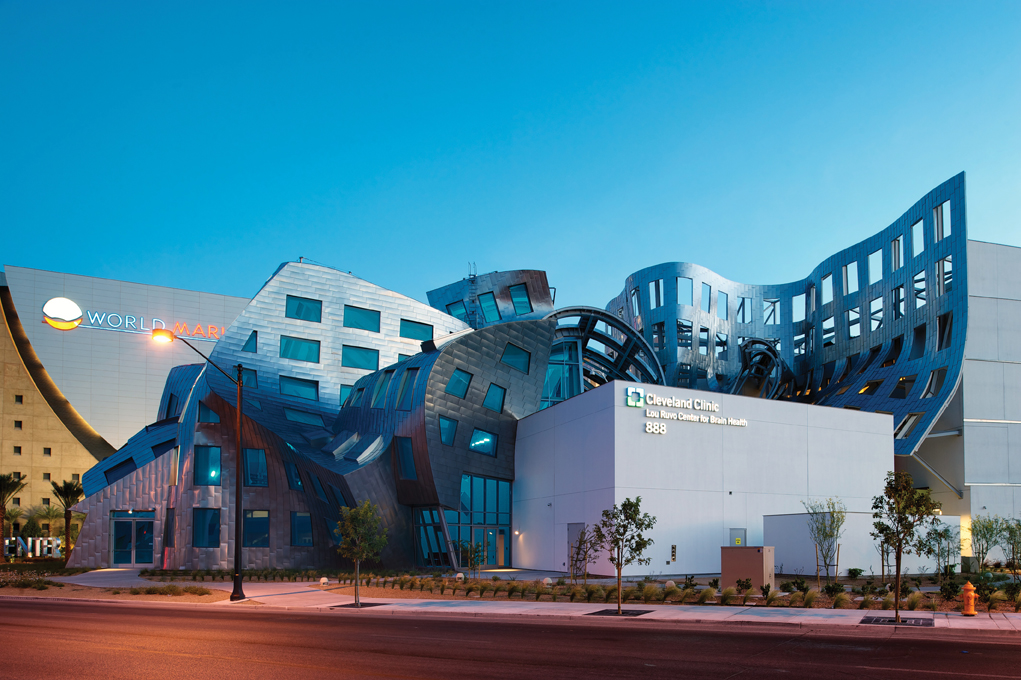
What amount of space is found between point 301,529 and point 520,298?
28178 mm

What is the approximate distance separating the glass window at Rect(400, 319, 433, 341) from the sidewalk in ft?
83.8

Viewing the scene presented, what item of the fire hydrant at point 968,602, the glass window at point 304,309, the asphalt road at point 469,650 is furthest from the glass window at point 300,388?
the fire hydrant at point 968,602

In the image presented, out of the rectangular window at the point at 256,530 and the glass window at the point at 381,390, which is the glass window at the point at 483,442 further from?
the rectangular window at the point at 256,530

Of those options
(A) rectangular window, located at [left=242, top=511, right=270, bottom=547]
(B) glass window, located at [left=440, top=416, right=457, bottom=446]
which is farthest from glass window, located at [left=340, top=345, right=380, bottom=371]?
(A) rectangular window, located at [left=242, top=511, right=270, bottom=547]

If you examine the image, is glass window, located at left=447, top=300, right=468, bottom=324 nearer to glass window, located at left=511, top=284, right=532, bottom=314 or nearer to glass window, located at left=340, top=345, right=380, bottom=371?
glass window, located at left=511, top=284, right=532, bottom=314

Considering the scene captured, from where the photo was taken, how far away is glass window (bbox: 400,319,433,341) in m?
52.6

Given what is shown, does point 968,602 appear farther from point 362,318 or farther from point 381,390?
point 362,318

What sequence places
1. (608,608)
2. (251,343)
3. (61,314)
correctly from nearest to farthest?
(61,314) < (608,608) < (251,343)

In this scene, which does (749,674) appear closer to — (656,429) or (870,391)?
(656,429)

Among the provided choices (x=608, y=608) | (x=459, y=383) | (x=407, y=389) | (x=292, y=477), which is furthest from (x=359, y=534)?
(x=292, y=477)

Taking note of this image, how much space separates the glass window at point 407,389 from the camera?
133 ft

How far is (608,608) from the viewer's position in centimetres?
2256

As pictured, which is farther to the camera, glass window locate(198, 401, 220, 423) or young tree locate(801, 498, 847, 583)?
glass window locate(198, 401, 220, 423)

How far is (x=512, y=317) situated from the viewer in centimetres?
6281
